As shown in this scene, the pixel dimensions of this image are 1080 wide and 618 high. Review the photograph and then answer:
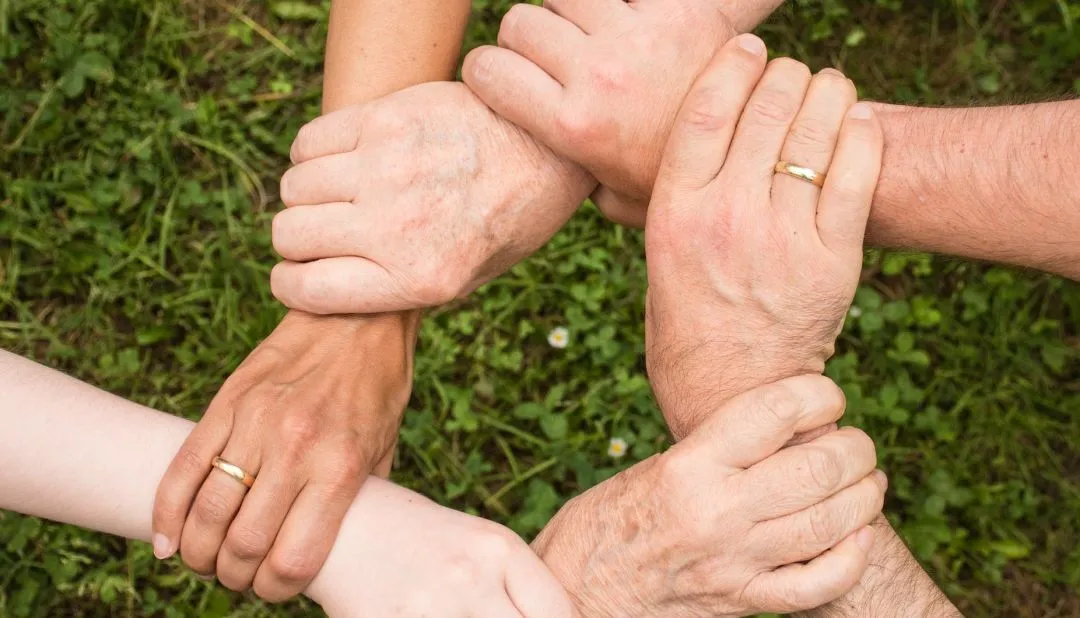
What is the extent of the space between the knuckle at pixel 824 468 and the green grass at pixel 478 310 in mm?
1235

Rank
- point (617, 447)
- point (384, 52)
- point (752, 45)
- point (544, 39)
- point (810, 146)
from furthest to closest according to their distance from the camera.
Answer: point (617, 447), point (384, 52), point (544, 39), point (752, 45), point (810, 146)

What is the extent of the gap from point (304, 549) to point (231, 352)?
1.38 m

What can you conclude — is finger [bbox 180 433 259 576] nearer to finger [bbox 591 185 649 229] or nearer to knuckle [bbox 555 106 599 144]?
knuckle [bbox 555 106 599 144]

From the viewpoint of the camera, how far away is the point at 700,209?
2.00 m

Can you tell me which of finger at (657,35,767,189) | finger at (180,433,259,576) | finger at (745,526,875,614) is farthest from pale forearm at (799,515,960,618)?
finger at (180,433,259,576)

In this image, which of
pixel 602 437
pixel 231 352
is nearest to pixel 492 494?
pixel 602 437

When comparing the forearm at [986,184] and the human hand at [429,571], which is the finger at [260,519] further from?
the forearm at [986,184]

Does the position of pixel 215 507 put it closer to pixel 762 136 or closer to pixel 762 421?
pixel 762 421

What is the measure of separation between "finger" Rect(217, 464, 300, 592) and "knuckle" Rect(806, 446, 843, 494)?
115 cm

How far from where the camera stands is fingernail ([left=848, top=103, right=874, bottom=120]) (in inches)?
78.0

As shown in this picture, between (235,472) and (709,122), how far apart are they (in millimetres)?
1334

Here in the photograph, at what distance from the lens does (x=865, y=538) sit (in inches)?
75.5

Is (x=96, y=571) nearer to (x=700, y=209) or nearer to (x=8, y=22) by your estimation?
(x=8, y=22)

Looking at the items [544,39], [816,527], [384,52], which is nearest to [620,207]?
[544,39]
